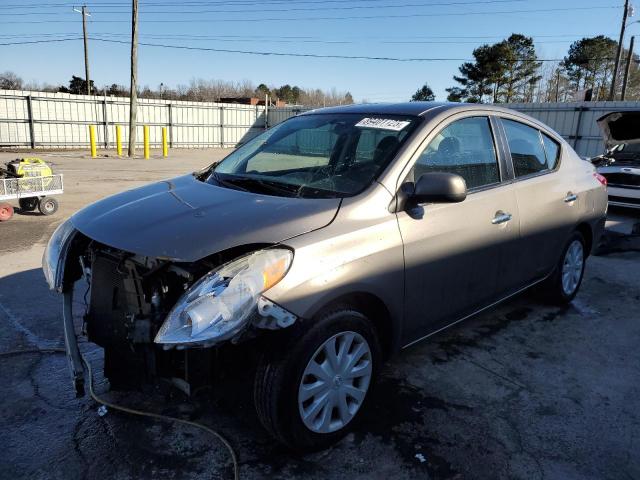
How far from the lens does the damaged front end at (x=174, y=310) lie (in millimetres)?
2072

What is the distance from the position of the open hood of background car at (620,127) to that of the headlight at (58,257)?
889 centimetres

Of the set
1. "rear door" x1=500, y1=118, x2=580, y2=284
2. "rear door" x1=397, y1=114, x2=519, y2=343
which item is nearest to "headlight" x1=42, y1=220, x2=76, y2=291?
"rear door" x1=397, y1=114, x2=519, y2=343

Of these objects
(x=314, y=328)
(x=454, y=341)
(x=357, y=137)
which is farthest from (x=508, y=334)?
(x=314, y=328)

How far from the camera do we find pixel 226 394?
2.28 m

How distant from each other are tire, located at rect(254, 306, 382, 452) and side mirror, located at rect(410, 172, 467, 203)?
726mm

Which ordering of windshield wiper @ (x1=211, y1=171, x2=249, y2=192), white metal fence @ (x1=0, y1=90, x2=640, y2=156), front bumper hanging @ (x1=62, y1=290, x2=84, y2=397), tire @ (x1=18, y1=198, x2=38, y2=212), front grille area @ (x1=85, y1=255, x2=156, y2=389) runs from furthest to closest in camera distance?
1. white metal fence @ (x1=0, y1=90, x2=640, y2=156)
2. tire @ (x1=18, y1=198, x2=38, y2=212)
3. windshield wiper @ (x1=211, y1=171, x2=249, y2=192)
4. front bumper hanging @ (x1=62, y1=290, x2=84, y2=397)
5. front grille area @ (x1=85, y1=255, x2=156, y2=389)

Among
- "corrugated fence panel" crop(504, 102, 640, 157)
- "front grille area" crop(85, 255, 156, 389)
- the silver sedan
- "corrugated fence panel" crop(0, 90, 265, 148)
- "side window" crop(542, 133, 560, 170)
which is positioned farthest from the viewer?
"corrugated fence panel" crop(0, 90, 265, 148)

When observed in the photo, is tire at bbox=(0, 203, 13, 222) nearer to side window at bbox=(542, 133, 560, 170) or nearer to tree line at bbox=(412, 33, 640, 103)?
side window at bbox=(542, 133, 560, 170)

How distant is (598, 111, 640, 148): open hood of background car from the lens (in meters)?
8.58

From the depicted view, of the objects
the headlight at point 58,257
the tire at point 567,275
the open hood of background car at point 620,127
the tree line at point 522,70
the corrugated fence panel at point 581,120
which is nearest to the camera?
the headlight at point 58,257

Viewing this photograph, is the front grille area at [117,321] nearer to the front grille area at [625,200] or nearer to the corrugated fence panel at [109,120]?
the front grille area at [625,200]

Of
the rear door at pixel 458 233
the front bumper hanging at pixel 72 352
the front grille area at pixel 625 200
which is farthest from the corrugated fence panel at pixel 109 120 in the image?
the rear door at pixel 458 233

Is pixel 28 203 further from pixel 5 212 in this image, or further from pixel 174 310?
pixel 174 310

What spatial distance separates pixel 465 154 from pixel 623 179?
7530 mm
